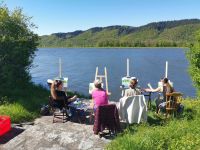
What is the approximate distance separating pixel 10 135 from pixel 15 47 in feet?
19.3

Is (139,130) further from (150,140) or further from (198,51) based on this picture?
(198,51)

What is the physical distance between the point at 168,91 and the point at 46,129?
4.29 metres

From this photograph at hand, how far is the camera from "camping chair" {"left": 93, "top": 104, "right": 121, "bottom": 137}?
9.55m

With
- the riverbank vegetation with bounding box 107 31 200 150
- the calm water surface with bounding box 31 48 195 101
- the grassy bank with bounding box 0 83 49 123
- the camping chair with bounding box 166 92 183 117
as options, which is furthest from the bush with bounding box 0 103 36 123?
the calm water surface with bounding box 31 48 195 101

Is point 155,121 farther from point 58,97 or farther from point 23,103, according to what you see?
point 23,103

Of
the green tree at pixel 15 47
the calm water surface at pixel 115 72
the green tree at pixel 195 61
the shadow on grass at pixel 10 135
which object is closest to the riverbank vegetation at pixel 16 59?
the green tree at pixel 15 47

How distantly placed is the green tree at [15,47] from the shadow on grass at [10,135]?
15.7ft

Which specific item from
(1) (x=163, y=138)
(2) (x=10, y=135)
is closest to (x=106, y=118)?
(1) (x=163, y=138)

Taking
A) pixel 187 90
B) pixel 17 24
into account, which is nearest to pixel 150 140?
pixel 17 24

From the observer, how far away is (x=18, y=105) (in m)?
12.6

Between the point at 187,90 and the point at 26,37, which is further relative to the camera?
the point at 187,90

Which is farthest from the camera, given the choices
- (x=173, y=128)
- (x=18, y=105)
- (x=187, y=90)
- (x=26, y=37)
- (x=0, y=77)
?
(x=187, y=90)

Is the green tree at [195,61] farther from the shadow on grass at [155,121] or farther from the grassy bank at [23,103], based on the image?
the grassy bank at [23,103]

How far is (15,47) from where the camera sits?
15047 millimetres
